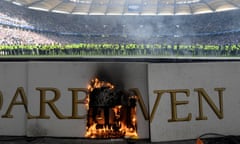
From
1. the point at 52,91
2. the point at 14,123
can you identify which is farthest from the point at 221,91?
the point at 14,123

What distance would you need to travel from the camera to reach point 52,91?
4.92 meters

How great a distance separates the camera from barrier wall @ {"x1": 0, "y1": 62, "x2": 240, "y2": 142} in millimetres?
4859

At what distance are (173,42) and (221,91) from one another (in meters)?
7.51

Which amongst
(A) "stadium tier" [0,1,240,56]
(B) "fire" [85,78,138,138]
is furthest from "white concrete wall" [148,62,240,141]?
(A) "stadium tier" [0,1,240,56]

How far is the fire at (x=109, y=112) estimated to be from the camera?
4957 mm

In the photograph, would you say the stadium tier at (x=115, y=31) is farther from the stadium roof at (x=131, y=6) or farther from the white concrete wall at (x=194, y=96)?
the white concrete wall at (x=194, y=96)

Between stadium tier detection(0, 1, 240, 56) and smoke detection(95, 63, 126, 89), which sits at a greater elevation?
stadium tier detection(0, 1, 240, 56)

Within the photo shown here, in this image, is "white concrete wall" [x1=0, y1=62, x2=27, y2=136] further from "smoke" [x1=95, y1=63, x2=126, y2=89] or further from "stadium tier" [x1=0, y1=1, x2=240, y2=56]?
"stadium tier" [x1=0, y1=1, x2=240, y2=56]

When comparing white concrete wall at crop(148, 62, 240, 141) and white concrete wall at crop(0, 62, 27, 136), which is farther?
white concrete wall at crop(0, 62, 27, 136)

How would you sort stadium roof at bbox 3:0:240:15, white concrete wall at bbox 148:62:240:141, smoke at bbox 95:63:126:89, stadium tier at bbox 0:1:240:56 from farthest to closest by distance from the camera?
stadium roof at bbox 3:0:240:15
stadium tier at bbox 0:1:240:56
smoke at bbox 95:63:126:89
white concrete wall at bbox 148:62:240:141

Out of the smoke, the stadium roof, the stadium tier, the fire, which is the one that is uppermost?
the stadium roof

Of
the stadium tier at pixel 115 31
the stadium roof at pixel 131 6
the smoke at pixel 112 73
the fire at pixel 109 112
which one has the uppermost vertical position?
the stadium roof at pixel 131 6

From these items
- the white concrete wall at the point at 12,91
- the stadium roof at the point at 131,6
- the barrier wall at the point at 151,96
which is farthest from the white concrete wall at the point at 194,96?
the stadium roof at the point at 131,6

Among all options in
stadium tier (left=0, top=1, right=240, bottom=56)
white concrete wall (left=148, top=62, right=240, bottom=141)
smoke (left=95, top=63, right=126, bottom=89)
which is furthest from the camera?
stadium tier (left=0, top=1, right=240, bottom=56)
